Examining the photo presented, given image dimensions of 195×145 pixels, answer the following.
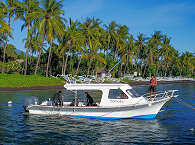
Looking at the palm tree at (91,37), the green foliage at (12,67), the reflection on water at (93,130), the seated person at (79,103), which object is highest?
the palm tree at (91,37)

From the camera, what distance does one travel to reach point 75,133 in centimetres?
1564

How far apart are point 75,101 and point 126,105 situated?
4084mm

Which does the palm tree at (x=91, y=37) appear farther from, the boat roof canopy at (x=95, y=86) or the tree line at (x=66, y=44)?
the boat roof canopy at (x=95, y=86)

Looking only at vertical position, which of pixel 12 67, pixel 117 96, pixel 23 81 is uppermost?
pixel 12 67

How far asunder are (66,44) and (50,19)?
9.40 meters

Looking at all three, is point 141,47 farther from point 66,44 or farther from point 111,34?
point 66,44

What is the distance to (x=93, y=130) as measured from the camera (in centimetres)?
1638

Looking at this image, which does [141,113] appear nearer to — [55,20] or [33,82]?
[33,82]

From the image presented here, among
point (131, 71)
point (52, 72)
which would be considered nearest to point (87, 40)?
point (52, 72)

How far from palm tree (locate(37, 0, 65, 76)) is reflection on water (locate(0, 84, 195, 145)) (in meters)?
35.3

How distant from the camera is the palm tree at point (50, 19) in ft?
178

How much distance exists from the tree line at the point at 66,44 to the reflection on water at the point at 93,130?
17.1m

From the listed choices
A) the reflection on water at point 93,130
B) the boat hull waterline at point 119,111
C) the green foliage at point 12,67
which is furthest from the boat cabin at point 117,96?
the green foliage at point 12,67

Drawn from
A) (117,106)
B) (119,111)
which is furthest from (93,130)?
(119,111)
